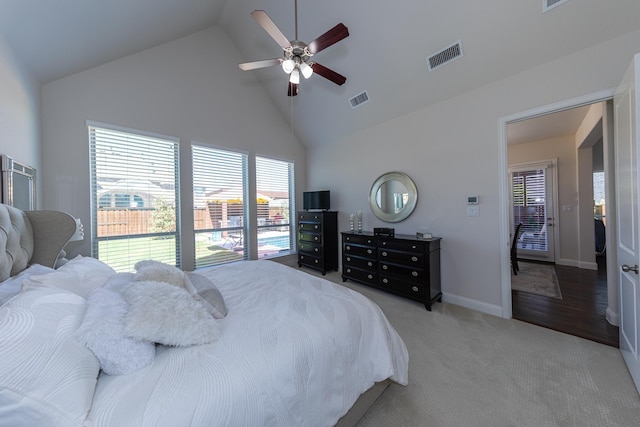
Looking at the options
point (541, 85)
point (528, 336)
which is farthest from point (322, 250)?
point (541, 85)

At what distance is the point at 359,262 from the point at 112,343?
3.09 metres

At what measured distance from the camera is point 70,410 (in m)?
0.68

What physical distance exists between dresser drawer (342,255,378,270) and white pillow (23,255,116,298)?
2886 millimetres

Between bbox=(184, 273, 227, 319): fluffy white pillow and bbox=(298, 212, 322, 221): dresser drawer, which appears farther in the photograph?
bbox=(298, 212, 322, 221): dresser drawer

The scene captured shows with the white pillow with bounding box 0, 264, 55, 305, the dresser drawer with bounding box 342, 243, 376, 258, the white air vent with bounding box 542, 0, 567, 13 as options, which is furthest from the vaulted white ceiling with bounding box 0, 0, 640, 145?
the dresser drawer with bounding box 342, 243, 376, 258

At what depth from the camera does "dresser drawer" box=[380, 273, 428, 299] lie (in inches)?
114

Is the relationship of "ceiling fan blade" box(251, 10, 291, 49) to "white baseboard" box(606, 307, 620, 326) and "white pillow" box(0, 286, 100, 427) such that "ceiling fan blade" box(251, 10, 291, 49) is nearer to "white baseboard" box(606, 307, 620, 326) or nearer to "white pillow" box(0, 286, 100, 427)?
"white pillow" box(0, 286, 100, 427)

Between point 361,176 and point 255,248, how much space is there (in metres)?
2.32

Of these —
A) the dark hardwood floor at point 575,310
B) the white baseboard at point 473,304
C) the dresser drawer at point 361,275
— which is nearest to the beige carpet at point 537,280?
the dark hardwood floor at point 575,310

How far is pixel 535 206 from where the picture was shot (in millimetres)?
5145

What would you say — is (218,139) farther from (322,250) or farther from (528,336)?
(528,336)

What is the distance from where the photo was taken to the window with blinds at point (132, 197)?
9.29ft

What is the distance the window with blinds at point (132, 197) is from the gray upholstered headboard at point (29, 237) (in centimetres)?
129

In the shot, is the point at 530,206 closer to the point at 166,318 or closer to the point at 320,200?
the point at 320,200
